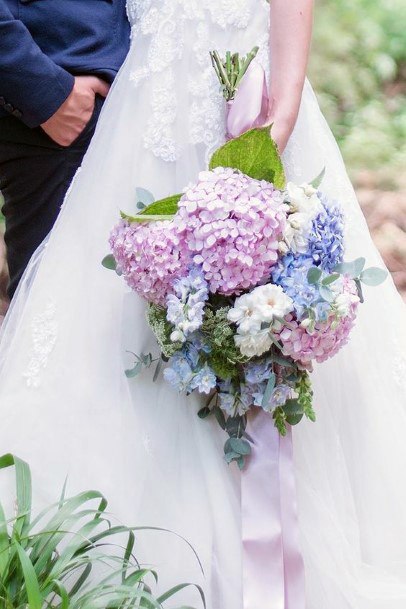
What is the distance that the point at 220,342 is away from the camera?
138cm

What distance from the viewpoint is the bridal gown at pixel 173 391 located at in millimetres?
1479

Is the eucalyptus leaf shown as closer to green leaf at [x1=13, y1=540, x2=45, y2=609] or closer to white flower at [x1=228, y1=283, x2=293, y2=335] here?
white flower at [x1=228, y1=283, x2=293, y2=335]

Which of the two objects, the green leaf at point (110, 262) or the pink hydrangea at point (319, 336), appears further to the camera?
the green leaf at point (110, 262)

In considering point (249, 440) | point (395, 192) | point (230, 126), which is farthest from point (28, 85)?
point (395, 192)

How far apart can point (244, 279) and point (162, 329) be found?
0.55ft

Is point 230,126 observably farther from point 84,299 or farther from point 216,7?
point 84,299

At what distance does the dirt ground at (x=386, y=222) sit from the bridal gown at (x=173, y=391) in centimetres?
141

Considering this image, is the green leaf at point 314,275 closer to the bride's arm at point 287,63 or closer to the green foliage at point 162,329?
the green foliage at point 162,329

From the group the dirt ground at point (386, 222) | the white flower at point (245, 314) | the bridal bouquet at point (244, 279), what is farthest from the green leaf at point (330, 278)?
the dirt ground at point (386, 222)

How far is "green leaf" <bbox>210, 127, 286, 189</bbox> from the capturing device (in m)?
1.43

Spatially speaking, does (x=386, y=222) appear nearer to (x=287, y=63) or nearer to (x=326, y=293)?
(x=287, y=63)

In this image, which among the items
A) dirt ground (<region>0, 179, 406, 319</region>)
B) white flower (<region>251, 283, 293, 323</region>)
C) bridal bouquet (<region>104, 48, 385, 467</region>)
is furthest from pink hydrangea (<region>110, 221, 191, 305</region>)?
dirt ground (<region>0, 179, 406, 319</region>)

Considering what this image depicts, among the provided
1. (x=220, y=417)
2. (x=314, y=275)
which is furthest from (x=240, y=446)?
(x=314, y=275)

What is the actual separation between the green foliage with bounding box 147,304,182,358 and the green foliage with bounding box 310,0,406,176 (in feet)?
7.14
